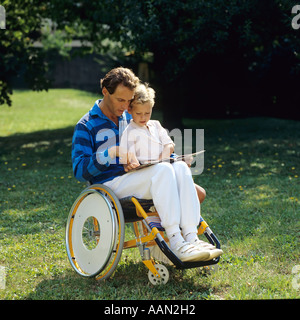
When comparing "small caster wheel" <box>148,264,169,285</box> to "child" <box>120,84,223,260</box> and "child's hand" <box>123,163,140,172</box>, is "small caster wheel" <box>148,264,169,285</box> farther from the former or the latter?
"child's hand" <box>123,163,140,172</box>

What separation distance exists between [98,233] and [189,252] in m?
0.82

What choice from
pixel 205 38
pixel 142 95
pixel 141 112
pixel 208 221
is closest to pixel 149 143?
pixel 141 112

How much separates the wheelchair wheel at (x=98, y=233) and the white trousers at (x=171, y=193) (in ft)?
0.71

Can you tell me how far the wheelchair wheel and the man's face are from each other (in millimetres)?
593

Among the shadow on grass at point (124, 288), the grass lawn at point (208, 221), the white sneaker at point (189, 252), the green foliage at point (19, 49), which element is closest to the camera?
the white sneaker at point (189, 252)

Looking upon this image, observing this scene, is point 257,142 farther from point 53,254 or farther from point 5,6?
point 53,254

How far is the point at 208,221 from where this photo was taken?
16.0 ft

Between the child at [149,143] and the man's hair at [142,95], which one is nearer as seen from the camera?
the child at [149,143]

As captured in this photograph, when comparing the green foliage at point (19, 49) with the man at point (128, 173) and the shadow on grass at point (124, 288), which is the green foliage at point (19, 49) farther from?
the shadow on grass at point (124, 288)

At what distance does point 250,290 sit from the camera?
3.11 metres

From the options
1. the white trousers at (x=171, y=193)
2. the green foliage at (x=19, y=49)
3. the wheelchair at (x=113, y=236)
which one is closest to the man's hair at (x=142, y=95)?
the white trousers at (x=171, y=193)

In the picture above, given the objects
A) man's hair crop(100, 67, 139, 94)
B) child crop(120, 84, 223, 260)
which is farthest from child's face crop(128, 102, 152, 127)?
man's hair crop(100, 67, 139, 94)

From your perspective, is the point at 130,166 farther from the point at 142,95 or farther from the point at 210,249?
the point at 210,249

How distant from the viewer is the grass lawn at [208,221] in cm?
324
